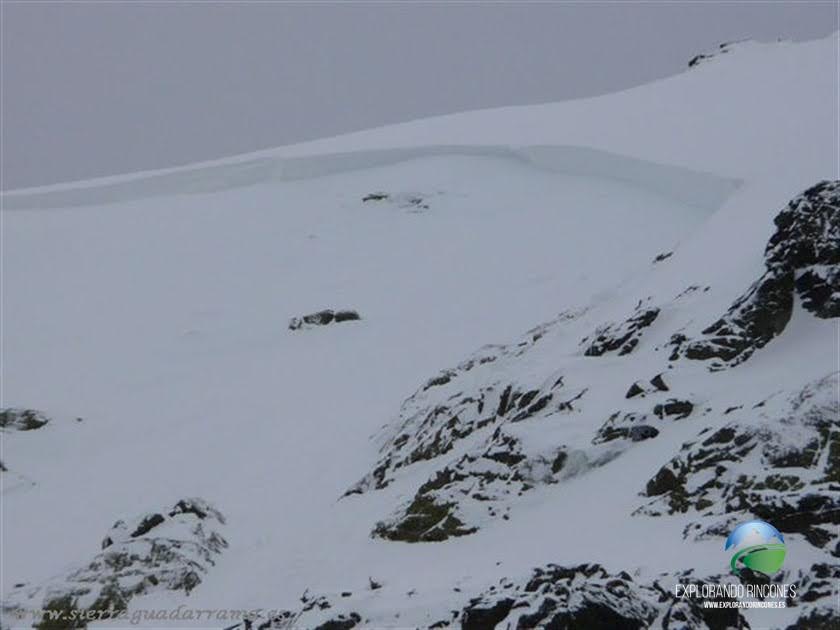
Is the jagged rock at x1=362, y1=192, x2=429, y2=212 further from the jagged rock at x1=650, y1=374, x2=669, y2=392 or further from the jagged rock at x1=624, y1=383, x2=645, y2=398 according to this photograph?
the jagged rock at x1=650, y1=374, x2=669, y2=392

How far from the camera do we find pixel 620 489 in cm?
1102

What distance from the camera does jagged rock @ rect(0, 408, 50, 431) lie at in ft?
62.6

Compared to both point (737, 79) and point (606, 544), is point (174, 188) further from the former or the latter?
point (606, 544)

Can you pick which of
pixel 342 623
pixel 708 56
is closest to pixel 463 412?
pixel 342 623

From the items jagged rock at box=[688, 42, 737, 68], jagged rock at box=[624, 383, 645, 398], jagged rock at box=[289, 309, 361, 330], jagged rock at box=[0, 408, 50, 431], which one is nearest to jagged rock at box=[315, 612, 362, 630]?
jagged rock at box=[624, 383, 645, 398]

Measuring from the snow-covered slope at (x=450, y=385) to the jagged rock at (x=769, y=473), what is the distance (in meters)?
0.03

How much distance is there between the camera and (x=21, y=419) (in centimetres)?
1927

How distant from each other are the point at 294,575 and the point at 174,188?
29.3 m

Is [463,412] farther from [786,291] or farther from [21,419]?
[21,419]

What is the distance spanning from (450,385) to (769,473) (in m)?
7.50

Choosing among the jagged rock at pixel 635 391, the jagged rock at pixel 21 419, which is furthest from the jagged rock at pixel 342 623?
the jagged rock at pixel 21 419

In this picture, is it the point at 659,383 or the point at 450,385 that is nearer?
the point at 659,383

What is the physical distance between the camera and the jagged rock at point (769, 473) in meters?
8.88

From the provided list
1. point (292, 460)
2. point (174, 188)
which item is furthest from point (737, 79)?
point (292, 460)
